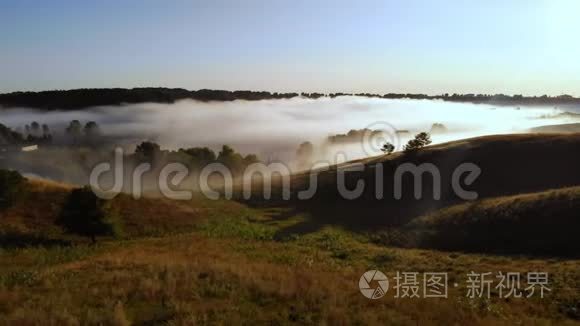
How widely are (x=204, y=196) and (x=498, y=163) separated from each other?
46.3m

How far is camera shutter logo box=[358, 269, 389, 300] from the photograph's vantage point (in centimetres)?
1656

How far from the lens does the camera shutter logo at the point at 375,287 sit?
16562 millimetres

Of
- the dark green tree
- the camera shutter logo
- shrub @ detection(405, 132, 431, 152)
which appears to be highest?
shrub @ detection(405, 132, 431, 152)

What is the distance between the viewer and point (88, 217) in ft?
127

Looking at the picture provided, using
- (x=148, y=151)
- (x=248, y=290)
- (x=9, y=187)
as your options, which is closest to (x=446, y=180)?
(x=248, y=290)

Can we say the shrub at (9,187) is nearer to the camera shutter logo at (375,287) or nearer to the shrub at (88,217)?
the shrub at (88,217)

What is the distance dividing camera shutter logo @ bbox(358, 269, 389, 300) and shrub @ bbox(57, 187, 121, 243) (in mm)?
27562

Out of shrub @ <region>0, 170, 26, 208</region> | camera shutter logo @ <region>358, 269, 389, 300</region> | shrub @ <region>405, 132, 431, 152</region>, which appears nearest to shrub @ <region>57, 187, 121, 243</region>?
shrub @ <region>0, 170, 26, 208</region>

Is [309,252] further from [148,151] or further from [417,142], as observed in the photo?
[148,151]

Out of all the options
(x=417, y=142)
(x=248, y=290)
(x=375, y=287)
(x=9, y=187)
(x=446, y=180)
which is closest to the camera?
(x=248, y=290)

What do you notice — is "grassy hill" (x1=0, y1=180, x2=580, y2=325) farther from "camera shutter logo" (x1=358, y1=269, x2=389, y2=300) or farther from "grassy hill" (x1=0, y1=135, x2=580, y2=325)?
"camera shutter logo" (x1=358, y1=269, x2=389, y2=300)

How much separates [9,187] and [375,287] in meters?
42.3

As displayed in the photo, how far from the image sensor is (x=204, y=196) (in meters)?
70.6

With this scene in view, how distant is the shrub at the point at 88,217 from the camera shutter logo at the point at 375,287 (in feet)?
90.4
